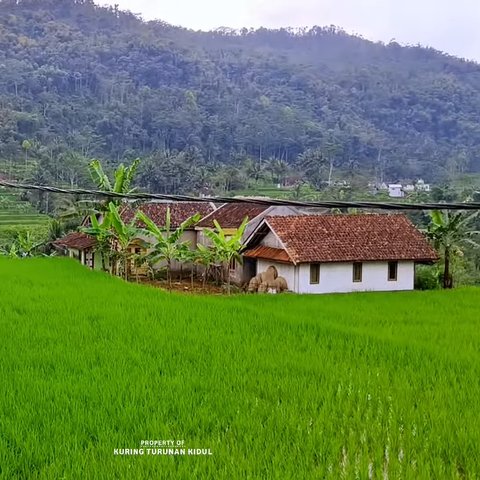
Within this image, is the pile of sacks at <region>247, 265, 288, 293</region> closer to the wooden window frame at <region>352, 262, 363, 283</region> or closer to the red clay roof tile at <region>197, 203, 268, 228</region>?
the wooden window frame at <region>352, 262, 363, 283</region>

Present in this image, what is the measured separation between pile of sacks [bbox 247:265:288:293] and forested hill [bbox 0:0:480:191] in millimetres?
22118

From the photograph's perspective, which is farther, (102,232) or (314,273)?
(314,273)

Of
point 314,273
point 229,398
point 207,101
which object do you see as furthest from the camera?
point 207,101

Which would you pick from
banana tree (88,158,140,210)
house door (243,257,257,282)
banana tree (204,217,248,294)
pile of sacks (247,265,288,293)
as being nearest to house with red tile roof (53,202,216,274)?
house door (243,257,257,282)

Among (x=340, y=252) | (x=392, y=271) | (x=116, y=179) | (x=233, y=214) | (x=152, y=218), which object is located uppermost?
(x=116, y=179)

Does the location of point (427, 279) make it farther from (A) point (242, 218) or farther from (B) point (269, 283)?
(A) point (242, 218)

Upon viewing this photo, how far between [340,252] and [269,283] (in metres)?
2.05

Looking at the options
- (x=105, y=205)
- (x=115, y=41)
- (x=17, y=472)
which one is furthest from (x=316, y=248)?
(x=115, y=41)

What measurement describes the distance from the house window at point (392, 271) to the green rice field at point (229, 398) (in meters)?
11.3

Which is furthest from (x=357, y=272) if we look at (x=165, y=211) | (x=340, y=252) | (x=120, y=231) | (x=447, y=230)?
(x=165, y=211)

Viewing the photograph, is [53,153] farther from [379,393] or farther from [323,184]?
[379,393]

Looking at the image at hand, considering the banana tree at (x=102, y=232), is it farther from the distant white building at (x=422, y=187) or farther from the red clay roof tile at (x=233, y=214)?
the distant white building at (x=422, y=187)

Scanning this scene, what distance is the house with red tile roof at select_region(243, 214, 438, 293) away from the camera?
1706 cm

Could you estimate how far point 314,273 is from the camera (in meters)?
17.2
